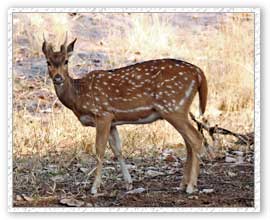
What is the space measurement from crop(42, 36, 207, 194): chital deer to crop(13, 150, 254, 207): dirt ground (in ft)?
0.30

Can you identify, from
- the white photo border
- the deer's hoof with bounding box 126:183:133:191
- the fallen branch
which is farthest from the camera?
the fallen branch

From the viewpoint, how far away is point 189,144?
5.46 meters

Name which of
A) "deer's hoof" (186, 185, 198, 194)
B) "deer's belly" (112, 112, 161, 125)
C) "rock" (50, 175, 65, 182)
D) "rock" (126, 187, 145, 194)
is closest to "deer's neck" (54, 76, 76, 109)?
"deer's belly" (112, 112, 161, 125)

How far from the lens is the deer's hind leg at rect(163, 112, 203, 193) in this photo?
212 inches

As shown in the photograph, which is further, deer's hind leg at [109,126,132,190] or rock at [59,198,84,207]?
deer's hind leg at [109,126,132,190]

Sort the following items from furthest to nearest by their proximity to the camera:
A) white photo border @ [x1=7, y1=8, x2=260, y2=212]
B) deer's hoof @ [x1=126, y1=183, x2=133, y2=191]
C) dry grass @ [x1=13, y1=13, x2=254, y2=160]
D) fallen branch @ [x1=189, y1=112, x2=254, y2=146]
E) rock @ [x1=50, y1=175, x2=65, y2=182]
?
1. fallen branch @ [x1=189, y1=112, x2=254, y2=146]
2. dry grass @ [x1=13, y1=13, x2=254, y2=160]
3. rock @ [x1=50, y1=175, x2=65, y2=182]
4. deer's hoof @ [x1=126, y1=183, x2=133, y2=191]
5. white photo border @ [x1=7, y1=8, x2=260, y2=212]

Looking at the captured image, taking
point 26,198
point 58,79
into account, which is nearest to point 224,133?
point 58,79

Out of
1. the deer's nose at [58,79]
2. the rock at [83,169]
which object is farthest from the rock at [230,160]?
the deer's nose at [58,79]

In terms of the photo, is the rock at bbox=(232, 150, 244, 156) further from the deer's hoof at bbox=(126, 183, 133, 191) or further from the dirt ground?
the deer's hoof at bbox=(126, 183, 133, 191)

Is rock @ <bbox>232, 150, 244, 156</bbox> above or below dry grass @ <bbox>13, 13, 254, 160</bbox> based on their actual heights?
below

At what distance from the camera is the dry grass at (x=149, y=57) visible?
5828mm

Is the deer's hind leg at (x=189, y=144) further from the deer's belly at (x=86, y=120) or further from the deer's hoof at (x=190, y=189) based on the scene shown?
the deer's belly at (x=86, y=120)

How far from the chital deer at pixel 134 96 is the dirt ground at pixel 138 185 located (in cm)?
9
